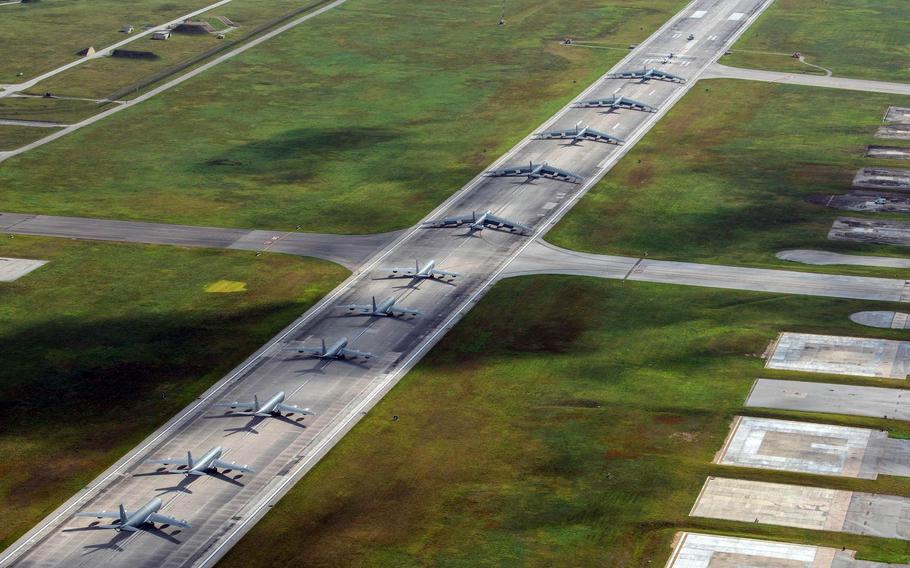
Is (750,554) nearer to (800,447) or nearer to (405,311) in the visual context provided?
(800,447)

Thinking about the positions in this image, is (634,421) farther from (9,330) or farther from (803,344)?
(9,330)

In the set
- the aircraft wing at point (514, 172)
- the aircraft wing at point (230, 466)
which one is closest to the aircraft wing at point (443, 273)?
the aircraft wing at point (514, 172)

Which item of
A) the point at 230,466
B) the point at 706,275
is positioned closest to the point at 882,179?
the point at 706,275

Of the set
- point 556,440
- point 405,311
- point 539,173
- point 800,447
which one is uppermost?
point 539,173

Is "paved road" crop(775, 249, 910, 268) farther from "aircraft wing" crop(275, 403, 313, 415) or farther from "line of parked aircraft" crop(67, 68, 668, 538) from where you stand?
"aircraft wing" crop(275, 403, 313, 415)

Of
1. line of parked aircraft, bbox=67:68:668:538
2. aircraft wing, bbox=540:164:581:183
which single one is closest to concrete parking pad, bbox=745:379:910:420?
line of parked aircraft, bbox=67:68:668:538

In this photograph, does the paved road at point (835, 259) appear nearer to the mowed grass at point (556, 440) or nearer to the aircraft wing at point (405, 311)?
the mowed grass at point (556, 440)

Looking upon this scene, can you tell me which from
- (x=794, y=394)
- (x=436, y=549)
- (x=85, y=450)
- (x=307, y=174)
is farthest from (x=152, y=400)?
(x=307, y=174)
